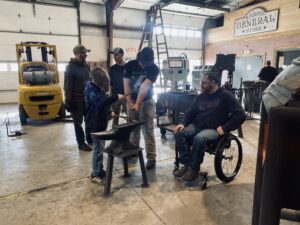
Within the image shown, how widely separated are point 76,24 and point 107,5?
163 centimetres

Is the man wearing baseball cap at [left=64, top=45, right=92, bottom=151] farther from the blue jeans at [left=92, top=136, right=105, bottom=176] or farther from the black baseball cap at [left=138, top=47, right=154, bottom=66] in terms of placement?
the black baseball cap at [left=138, top=47, right=154, bottom=66]

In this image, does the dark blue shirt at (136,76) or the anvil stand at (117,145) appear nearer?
the anvil stand at (117,145)

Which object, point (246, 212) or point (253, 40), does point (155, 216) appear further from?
point (253, 40)

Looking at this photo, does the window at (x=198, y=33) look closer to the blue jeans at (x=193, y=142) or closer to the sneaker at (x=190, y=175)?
the blue jeans at (x=193, y=142)

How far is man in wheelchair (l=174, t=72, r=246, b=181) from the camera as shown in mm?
2592

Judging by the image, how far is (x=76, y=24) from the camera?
32.9 feet

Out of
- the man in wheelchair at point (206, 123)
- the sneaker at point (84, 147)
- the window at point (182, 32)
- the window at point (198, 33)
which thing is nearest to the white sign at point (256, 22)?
the window at point (198, 33)

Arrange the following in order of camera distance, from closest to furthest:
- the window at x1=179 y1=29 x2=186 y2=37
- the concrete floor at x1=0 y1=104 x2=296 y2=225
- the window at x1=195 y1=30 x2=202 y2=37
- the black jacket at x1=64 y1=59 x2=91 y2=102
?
the concrete floor at x1=0 y1=104 x2=296 y2=225 → the black jacket at x1=64 y1=59 x2=91 y2=102 → the window at x1=179 y1=29 x2=186 y2=37 → the window at x1=195 y1=30 x2=202 y2=37

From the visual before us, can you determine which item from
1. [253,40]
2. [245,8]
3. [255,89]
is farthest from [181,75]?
[245,8]

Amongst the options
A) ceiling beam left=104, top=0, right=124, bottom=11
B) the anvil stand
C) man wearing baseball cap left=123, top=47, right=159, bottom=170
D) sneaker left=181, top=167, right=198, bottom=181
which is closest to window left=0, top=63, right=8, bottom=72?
ceiling beam left=104, top=0, right=124, bottom=11

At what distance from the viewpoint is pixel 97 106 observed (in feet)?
8.70

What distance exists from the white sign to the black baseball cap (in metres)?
8.96

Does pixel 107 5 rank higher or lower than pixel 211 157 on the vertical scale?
higher

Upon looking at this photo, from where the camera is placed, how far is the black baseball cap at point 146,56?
287cm
